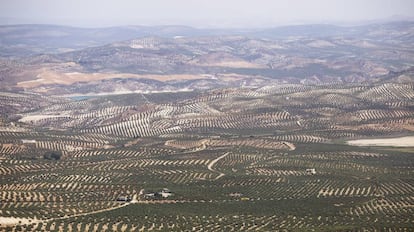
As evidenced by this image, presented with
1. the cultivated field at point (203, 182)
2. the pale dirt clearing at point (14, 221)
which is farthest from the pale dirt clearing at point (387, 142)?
the pale dirt clearing at point (14, 221)

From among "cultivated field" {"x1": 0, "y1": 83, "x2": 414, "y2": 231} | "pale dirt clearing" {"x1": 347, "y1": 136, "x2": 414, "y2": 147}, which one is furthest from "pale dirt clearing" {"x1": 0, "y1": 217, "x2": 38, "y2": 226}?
"pale dirt clearing" {"x1": 347, "y1": 136, "x2": 414, "y2": 147}

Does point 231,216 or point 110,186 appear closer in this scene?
point 231,216

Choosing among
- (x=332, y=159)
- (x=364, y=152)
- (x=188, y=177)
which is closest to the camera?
(x=188, y=177)

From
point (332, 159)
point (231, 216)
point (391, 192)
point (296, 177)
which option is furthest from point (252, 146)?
point (231, 216)

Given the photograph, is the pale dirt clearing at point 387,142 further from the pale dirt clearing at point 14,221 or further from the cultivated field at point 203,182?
the pale dirt clearing at point 14,221

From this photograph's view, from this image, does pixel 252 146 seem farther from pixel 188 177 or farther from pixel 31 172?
pixel 31 172

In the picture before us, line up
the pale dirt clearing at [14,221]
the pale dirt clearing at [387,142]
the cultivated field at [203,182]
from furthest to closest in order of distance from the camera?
the pale dirt clearing at [387,142] < the cultivated field at [203,182] < the pale dirt clearing at [14,221]

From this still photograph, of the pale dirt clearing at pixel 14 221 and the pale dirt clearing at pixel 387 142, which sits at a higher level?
the pale dirt clearing at pixel 14 221

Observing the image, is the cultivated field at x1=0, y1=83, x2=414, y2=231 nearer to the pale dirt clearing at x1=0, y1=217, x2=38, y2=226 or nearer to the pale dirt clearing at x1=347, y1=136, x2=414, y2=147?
the pale dirt clearing at x1=0, y1=217, x2=38, y2=226
